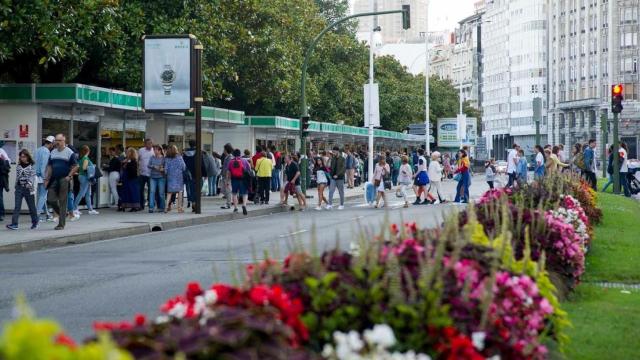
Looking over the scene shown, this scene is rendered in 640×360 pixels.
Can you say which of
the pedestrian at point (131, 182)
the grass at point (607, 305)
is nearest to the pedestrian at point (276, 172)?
the pedestrian at point (131, 182)

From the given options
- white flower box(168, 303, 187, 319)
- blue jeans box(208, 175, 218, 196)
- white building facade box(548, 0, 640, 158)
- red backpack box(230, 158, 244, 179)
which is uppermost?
white building facade box(548, 0, 640, 158)

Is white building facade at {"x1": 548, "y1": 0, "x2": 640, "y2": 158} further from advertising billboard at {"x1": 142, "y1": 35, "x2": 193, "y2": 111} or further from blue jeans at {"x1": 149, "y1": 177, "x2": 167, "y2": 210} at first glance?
advertising billboard at {"x1": 142, "y1": 35, "x2": 193, "y2": 111}

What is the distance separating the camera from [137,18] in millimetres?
33969

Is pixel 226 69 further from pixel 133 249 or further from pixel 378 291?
pixel 378 291

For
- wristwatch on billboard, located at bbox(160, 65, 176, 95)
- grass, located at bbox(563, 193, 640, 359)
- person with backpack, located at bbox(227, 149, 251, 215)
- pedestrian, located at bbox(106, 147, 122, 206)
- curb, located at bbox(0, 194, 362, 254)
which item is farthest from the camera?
pedestrian, located at bbox(106, 147, 122, 206)

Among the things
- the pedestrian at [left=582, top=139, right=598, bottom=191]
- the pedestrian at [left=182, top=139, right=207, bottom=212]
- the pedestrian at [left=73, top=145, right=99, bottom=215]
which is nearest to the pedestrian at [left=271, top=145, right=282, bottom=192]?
the pedestrian at [left=182, top=139, right=207, bottom=212]

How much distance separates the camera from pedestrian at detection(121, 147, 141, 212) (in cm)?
3247

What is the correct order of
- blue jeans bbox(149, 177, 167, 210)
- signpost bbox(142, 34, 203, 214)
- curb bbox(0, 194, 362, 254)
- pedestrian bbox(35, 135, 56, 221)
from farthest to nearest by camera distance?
1. blue jeans bbox(149, 177, 167, 210)
2. signpost bbox(142, 34, 203, 214)
3. pedestrian bbox(35, 135, 56, 221)
4. curb bbox(0, 194, 362, 254)

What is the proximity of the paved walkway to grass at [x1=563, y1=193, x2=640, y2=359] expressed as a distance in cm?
258

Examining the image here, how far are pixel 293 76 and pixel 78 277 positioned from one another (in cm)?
4131

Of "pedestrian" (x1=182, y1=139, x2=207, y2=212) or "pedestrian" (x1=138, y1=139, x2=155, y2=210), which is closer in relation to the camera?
"pedestrian" (x1=138, y1=139, x2=155, y2=210)

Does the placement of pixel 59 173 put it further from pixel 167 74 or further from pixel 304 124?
pixel 304 124

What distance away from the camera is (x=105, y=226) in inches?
984

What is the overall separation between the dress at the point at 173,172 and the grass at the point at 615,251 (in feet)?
39.6
